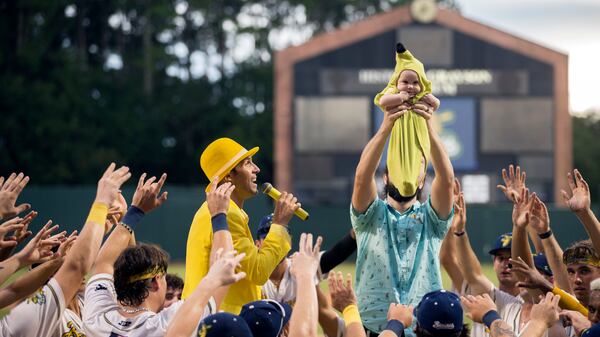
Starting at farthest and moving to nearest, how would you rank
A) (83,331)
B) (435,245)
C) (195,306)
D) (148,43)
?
(148,43), (435,245), (83,331), (195,306)

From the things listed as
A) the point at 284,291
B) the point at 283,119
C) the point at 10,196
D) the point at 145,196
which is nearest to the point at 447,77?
the point at 283,119

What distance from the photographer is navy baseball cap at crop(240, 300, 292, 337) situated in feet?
14.8

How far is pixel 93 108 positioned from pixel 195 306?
44.1 meters

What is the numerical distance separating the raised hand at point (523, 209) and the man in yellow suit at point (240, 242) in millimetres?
1437

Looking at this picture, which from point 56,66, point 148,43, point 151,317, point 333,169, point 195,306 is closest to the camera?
point 195,306

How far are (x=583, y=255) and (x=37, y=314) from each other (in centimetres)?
302

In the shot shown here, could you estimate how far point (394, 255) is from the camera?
5809 millimetres

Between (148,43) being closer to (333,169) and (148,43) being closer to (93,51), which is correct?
(93,51)

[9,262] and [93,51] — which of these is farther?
[93,51]

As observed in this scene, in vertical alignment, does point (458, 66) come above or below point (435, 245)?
above

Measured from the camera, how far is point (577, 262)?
20.0 ft

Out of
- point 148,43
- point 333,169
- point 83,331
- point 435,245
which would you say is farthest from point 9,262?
point 148,43

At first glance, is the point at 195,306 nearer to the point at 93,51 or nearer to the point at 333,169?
the point at 333,169

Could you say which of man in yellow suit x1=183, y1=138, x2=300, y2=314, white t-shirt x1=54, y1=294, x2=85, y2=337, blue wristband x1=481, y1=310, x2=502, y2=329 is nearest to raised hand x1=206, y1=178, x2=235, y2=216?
man in yellow suit x1=183, y1=138, x2=300, y2=314
